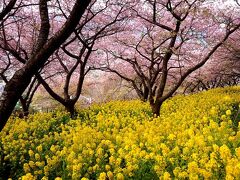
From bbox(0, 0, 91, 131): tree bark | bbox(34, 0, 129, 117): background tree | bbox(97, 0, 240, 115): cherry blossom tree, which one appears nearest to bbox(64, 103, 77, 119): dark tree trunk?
bbox(34, 0, 129, 117): background tree

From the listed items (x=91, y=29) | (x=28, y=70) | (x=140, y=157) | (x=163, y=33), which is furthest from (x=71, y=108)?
(x=28, y=70)

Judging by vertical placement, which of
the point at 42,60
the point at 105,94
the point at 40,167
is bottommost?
the point at 40,167

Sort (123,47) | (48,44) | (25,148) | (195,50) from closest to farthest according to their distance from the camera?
(48,44), (25,148), (123,47), (195,50)

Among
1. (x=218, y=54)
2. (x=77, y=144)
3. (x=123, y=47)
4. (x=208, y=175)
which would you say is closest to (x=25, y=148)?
(x=77, y=144)

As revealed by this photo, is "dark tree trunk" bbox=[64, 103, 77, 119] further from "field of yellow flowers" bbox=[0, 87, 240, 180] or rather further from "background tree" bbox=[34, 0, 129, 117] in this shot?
"field of yellow flowers" bbox=[0, 87, 240, 180]

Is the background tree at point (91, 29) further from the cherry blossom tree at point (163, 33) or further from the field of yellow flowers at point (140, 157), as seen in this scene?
the field of yellow flowers at point (140, 157)

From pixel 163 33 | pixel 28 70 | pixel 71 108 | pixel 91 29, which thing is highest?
pixel 91 29

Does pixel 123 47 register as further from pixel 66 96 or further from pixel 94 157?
pixel 94 157

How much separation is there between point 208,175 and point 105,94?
1626 inches

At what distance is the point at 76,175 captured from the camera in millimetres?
5969

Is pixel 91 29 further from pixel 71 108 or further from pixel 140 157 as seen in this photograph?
pixel 140 157

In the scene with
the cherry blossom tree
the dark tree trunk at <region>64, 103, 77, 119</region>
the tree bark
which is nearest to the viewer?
the tree bark

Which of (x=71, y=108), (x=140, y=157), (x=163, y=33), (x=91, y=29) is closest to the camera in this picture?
(x=140, y=157)

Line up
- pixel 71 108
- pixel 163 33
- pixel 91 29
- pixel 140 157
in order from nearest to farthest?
pixel 140 157, pixel 163 33, pixel 71 108, pixel 91 29
